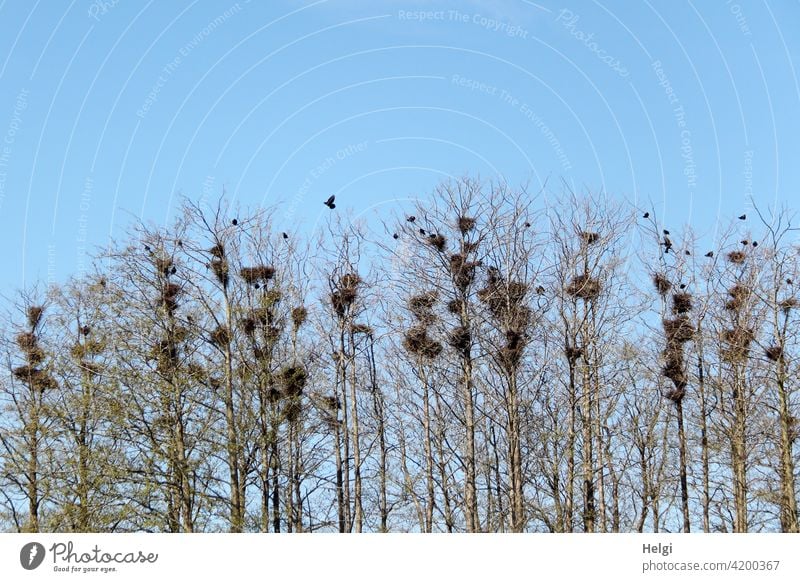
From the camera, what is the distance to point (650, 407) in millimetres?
31078

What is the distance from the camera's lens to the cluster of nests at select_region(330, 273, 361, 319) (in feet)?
98.0

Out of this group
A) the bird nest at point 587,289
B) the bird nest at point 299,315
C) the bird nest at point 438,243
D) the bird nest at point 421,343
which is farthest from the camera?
the bird nest at point 299,315

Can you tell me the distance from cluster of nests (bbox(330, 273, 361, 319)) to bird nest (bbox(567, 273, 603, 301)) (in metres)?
6.04

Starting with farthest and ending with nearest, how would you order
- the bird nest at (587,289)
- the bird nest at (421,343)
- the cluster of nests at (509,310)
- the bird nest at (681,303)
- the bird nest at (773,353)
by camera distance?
1. the bird nest at (681,303)
2. the bird nest at (421,343)
3. the bird nest at (587,289)
4. the cluster of nests at (509,310)
5. the bird nest at (773,353)

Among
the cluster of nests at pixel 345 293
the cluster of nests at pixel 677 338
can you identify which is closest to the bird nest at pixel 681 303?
the cluster of nests at pixel 677 338

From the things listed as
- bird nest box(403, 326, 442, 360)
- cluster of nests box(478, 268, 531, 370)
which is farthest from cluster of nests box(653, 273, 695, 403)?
bird nest box(403, 326, 442, 360)

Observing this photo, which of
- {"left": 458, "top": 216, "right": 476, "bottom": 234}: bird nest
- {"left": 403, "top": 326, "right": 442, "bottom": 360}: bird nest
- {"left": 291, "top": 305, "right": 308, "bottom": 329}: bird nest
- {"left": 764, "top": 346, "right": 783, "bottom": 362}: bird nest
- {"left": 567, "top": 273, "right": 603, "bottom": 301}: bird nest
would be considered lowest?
{"left": 764, "top": 346, "right": 783, "bottom": 362}: bird nest

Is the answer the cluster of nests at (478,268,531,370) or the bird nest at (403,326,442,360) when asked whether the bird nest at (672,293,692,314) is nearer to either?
the cluster of nests at (478,268,531,370)

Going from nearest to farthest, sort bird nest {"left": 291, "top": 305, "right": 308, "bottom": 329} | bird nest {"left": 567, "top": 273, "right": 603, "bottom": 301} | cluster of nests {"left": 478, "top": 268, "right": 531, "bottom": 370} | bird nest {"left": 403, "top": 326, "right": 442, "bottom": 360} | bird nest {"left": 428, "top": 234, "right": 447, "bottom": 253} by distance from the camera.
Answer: cluster of nests {"left": 478, "top": 268, "right": 531, "bottom": 370} < bird nest {"left": 567, "top": 273, "right": 603, "bottom": 301} < bird nest {"left": 428, "top": 234, "right": 447, "bottom": 253} < bird nest {"left": 403, "top": 326, "right": 442, "bottom": 360} < bird nest {"left": 291, "top": 305, "right": 308, "bottom": 329}
